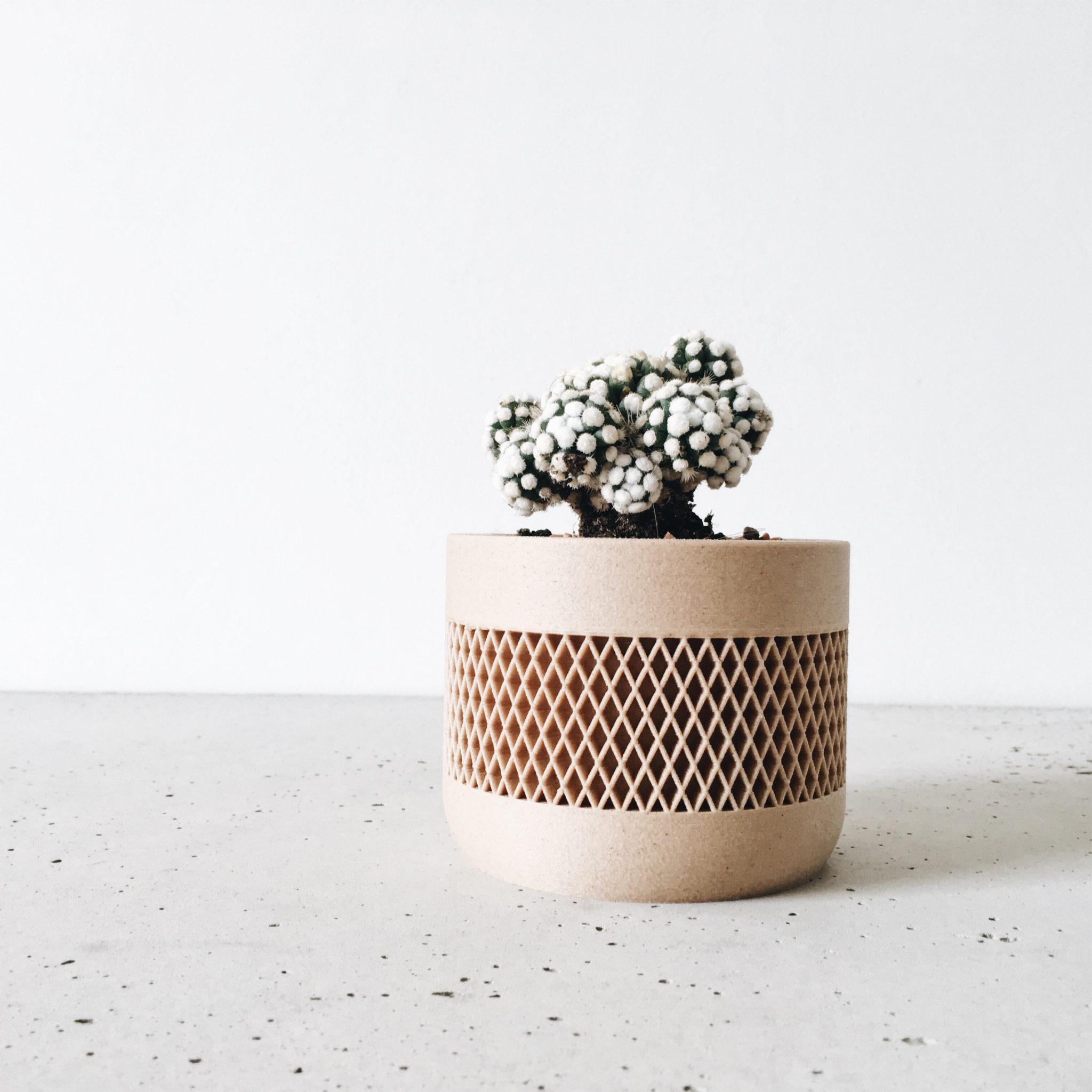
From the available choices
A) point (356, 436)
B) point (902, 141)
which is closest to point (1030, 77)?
point (902, 141)

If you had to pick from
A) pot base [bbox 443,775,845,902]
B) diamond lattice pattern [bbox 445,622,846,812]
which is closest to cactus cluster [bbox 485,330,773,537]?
diamond lattice pattern [bbox 445,622,846,812]

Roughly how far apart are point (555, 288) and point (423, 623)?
87cm

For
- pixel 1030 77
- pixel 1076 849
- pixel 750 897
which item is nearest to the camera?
pixel 750 897

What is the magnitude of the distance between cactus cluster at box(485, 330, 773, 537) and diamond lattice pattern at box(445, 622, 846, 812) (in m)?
0.18

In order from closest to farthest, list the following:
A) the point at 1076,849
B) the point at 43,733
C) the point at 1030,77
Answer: the point at 1076,849
the point at 43,733
the point at 1030,77

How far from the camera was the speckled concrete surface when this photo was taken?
3.04 feet

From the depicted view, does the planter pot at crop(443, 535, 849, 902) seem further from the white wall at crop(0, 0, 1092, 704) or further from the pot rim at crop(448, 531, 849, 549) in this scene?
the white wall at crop(0, 0, 1092, 704)

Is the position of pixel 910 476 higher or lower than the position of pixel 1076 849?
higher

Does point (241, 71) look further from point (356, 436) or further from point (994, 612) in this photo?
point (994, 612)

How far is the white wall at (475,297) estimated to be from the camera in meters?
2.66

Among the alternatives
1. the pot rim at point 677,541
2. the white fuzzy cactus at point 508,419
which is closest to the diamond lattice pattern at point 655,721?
the pot rim at point 677,541

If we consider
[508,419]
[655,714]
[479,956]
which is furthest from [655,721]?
[508,419]

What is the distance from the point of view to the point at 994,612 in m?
2.69

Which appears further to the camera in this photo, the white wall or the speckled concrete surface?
the white wall
